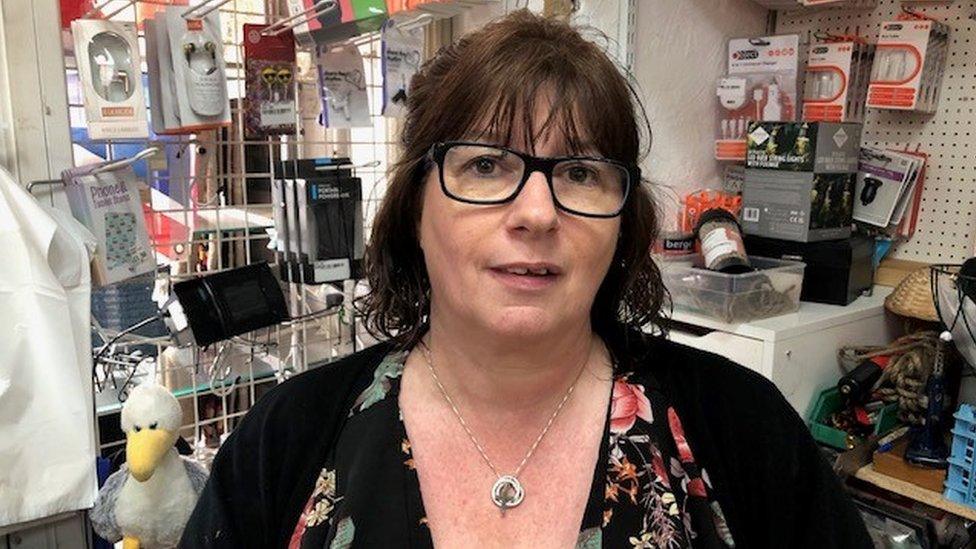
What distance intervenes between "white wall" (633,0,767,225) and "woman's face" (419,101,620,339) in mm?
1243

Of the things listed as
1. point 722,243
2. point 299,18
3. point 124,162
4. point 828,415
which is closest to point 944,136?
point 722,243

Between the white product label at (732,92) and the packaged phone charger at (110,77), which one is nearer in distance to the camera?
the packaged phone charger at (110,77)

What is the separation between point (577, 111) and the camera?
896 mm

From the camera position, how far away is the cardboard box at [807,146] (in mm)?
1831

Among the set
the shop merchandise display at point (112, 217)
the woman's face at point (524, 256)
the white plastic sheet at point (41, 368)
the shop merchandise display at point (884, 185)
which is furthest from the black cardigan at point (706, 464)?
the shop merchandise display at point (884, 185)

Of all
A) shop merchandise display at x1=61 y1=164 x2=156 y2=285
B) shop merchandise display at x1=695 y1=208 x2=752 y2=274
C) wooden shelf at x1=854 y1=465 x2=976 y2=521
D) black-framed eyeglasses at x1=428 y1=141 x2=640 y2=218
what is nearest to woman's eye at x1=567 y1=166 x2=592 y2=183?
black-framed eyeglasses at x1=428 y1=141 x2=640 y2=218

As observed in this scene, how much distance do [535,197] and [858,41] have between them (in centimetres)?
155

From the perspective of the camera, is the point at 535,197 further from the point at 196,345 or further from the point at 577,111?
the point at 196,345

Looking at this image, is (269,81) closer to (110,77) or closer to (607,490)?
(110,77)

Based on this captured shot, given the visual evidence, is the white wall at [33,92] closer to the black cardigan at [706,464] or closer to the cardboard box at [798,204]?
the black cardigan at [706,464]

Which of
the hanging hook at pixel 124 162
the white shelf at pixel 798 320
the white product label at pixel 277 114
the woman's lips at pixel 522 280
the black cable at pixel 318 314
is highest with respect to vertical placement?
the white product label at pixel 277 114

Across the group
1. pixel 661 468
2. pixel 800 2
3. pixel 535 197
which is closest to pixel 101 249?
pixel 535 197

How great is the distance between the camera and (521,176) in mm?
873

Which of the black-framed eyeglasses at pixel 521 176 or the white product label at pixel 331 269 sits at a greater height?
the black-framed eyeglasses at pixel 521 176
